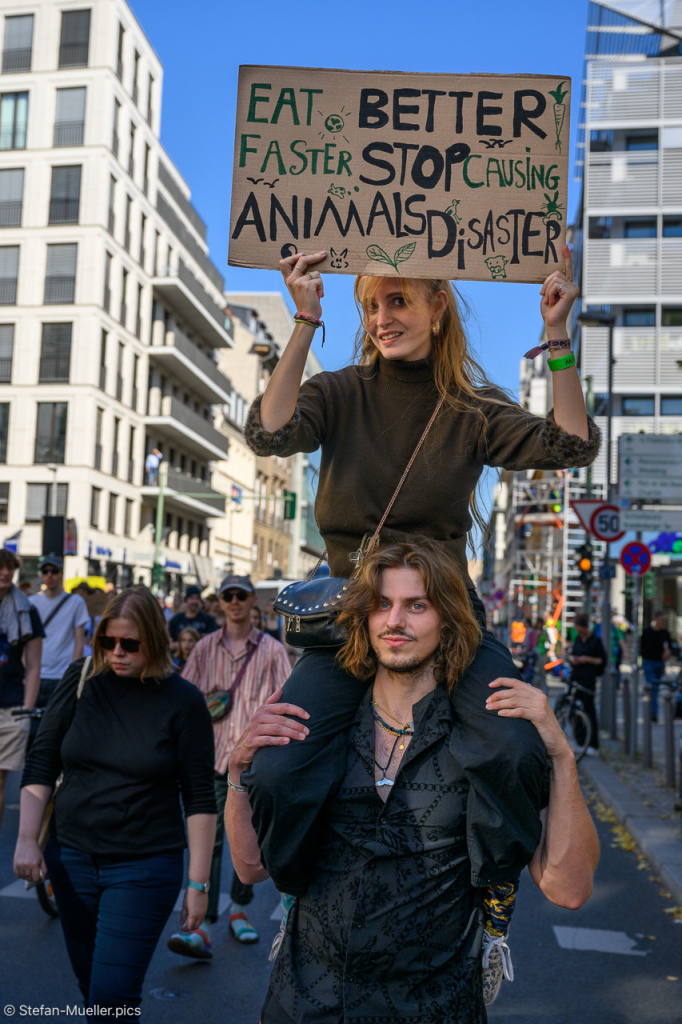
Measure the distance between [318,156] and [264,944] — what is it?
4.82 meters

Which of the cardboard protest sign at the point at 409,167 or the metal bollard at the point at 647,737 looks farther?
the metal bollard at the point at 647,737

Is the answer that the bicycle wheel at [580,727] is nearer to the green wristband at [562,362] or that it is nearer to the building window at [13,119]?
the green wristband at [562,362]

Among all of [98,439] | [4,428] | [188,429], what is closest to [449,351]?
[98,439]

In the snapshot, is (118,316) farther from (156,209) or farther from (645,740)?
(645,740)

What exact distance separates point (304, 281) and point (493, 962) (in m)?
1.73

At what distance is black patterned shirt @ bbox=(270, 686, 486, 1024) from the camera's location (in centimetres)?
256

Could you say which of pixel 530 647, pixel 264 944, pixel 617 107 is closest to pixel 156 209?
pixel 617 107

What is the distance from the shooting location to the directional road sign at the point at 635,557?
61.1 ft

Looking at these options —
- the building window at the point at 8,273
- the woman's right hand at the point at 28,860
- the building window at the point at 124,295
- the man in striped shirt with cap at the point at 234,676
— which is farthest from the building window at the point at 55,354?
the woman's right hand at the point at 28,860

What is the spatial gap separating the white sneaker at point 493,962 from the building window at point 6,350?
47.1 metres

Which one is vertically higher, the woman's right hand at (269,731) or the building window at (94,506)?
the building window at (94,506)

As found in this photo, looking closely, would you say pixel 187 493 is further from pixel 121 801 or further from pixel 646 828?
pixel 121 801

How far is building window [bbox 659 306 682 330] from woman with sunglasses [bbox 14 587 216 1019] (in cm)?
5136

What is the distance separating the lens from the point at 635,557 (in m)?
18.7
